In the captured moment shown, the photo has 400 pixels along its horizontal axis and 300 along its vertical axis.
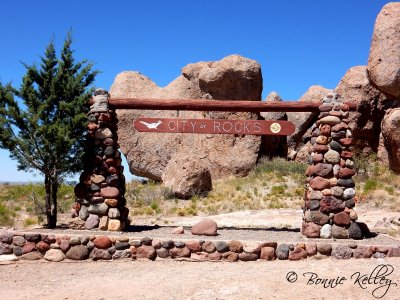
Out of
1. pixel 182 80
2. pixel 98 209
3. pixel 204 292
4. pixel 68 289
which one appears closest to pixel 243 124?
pixel 98 209

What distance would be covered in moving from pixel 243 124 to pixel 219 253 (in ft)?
9.80

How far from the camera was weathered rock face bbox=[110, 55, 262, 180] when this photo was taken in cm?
2447

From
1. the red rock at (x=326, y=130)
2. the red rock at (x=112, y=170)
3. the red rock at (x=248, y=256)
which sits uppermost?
the red rock at (x=326, y=130)

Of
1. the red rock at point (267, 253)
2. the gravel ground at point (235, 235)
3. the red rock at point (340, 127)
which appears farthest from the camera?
the red rock at point (340, 127)

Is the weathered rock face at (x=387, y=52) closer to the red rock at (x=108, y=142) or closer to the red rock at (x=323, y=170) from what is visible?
the red rock at (x=323, y=170)

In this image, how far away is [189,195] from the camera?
19172 millimetres

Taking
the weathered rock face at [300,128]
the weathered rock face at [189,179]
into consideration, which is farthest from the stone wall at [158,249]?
the weathered rock face at [300,128]

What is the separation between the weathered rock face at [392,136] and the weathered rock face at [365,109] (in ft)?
8.29

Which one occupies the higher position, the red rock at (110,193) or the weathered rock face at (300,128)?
the weathered rock face at (300,128)

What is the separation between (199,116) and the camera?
2611 centimetres

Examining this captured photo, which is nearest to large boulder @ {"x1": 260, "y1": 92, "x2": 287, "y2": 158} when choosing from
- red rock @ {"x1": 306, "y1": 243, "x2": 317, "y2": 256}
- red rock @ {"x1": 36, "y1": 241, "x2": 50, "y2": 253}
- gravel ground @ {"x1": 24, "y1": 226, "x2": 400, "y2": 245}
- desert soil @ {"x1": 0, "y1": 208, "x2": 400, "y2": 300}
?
gravel ground @ {"x1": 24, "y1": 226, "x2": 400, "y2": 245}

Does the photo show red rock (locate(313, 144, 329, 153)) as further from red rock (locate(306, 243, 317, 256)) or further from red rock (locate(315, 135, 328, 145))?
red rock (locate(306, 243, 317, 256))

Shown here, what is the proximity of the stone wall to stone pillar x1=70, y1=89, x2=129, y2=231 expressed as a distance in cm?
100

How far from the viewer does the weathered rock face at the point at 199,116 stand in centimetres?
2447
